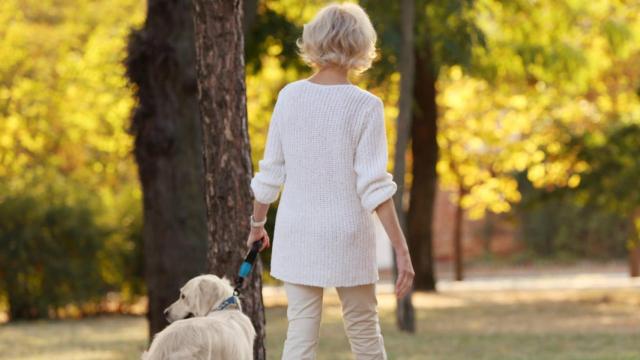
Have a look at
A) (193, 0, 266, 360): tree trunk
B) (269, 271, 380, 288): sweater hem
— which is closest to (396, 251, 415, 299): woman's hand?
(269, 271, 380, 288): sweater hem

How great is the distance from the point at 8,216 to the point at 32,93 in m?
7.52

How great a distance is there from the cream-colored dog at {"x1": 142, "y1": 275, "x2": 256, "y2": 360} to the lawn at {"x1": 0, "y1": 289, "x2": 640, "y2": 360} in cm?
579

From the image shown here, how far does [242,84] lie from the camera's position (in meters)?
8.00

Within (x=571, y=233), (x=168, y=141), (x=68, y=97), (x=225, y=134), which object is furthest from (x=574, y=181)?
(x=571, y=233)

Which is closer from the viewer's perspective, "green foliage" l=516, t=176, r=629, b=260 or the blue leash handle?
the blue leash handle

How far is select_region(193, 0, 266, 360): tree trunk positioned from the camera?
792cm

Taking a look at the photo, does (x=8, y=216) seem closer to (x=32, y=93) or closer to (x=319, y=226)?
(x=32, y=93)

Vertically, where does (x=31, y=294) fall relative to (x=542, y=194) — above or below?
below

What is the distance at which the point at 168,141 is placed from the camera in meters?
12.9

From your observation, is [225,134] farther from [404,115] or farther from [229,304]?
[404,115]

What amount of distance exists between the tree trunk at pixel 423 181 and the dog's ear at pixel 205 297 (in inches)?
719

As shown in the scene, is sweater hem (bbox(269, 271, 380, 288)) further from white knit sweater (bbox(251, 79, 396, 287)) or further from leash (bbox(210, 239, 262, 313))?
leash (bbox(210, 239, 262, 313))

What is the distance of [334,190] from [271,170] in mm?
388

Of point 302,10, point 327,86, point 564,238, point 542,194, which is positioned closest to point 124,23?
point 302,10
